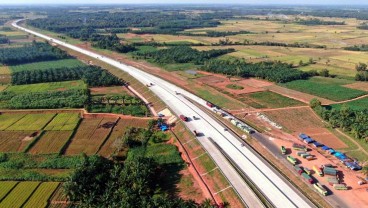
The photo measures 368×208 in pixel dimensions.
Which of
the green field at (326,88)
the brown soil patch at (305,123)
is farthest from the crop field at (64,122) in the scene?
the green field at (326,88)

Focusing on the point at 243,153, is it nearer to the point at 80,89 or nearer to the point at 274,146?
the point at 274,146

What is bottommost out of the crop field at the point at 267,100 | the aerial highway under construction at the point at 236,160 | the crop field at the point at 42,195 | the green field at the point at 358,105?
the crop field at the point at 42,195

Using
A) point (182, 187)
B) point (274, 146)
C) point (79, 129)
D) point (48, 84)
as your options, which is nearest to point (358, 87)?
point (274, 146)

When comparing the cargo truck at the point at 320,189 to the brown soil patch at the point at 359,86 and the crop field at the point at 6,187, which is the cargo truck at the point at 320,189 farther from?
the brown soil patch at the point at 359,86

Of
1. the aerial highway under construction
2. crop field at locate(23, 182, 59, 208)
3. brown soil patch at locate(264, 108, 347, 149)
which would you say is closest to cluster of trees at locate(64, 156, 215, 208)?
crop field at locate(23, 182, 59, 208)

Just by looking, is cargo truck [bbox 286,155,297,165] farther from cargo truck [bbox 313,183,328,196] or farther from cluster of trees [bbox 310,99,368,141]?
cluster of trees [bbox 310,99,368,141]

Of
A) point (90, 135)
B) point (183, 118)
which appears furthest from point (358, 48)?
point (90, 135)
